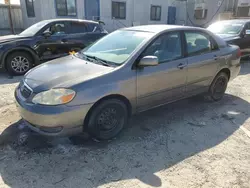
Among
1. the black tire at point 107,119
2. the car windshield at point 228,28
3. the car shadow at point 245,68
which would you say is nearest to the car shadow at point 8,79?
the black tire at point 107,119

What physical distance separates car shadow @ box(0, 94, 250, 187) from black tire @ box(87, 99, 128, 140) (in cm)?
15

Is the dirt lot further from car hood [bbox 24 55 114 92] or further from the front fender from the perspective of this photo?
the front fender

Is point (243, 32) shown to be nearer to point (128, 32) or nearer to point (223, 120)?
point (223, 120)

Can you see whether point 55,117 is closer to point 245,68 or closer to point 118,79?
point 118,79

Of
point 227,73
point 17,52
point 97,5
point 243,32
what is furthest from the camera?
point 97,5

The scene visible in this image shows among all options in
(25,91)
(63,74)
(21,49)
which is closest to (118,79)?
(63,74)

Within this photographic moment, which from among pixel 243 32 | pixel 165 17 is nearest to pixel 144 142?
pixel 243 32

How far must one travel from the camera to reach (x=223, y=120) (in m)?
3.99

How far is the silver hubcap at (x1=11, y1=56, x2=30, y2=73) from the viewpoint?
20.5 feet

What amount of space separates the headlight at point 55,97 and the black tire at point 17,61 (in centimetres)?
406

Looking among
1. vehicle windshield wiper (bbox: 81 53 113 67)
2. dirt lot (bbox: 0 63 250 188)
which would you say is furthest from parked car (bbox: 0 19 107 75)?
vehicle windshield wiper (bbox: 81 53 113 67)

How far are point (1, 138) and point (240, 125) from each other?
3783 mm

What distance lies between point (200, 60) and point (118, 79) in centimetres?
183

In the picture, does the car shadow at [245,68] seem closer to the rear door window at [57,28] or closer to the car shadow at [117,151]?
the car shadow at [117,151]
